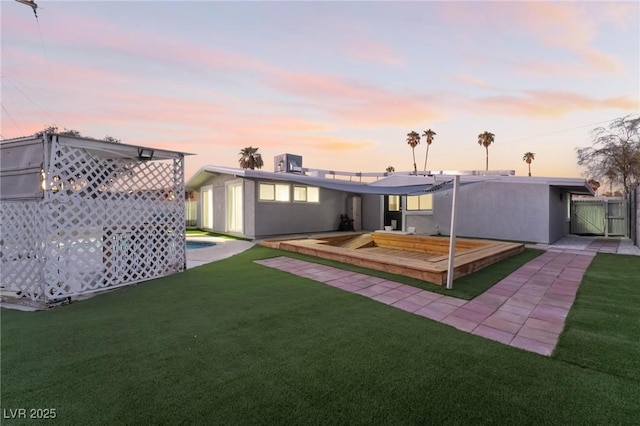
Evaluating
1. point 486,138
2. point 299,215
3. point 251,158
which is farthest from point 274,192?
point 486,138

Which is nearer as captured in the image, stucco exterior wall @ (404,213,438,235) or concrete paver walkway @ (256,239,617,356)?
concrete paver walkway @ (256,239,617,356)

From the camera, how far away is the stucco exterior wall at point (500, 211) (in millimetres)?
11047

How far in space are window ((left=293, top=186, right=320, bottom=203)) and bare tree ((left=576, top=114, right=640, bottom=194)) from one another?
62.5ft

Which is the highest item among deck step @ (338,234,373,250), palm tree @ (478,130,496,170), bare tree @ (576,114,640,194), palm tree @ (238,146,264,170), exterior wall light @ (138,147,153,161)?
palm tree @ (478,130,496,170)

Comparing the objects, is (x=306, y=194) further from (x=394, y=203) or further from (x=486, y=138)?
(x=486, y=138)

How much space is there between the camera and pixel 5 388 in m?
2.26

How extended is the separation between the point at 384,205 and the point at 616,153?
16.4m

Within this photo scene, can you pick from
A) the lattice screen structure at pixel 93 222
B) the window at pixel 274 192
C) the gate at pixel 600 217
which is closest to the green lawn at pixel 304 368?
the lattice screen structure at pixel 93 222

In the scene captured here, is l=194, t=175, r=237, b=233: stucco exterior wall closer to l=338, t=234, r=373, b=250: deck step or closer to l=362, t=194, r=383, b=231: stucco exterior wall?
l=338, t=234, r=373, b=250: deck step

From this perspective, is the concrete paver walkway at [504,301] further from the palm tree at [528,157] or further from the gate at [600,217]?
the palm tree at [528,157]

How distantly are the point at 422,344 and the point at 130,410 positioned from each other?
247 cm

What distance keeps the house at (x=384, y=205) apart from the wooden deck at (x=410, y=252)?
192cm

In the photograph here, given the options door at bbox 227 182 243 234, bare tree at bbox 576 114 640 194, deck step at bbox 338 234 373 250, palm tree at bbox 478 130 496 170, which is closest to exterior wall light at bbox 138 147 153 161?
door at bbox 227 182 243 234

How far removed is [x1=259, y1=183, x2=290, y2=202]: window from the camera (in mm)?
12083
